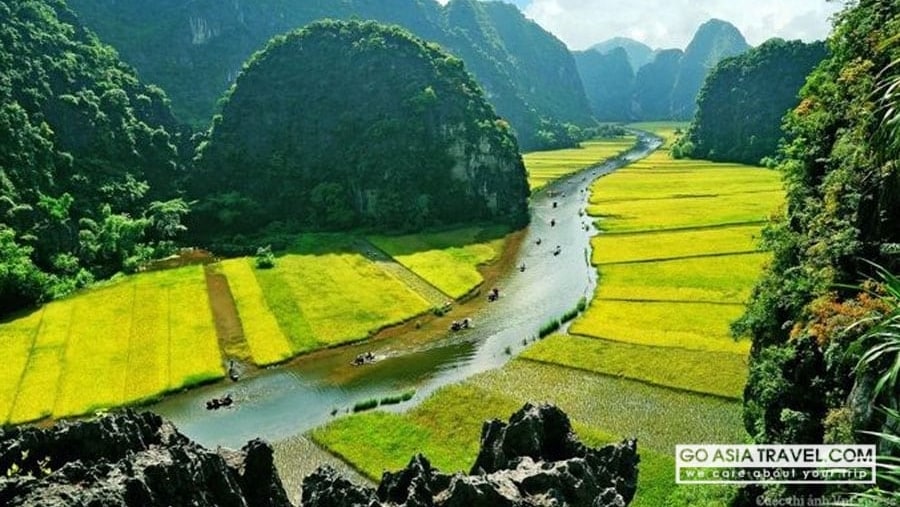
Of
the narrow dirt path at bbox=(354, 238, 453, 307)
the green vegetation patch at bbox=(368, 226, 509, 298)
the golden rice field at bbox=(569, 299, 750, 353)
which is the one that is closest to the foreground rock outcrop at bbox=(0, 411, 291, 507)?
the golden rice field at bbox=(569, 299, 750, 353)

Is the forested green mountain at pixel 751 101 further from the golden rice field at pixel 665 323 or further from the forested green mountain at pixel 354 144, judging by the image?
the golden rice field at pixel 665 323

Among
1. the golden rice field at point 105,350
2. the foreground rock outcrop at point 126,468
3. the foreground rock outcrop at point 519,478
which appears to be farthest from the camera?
the golden rice field at point 105,350

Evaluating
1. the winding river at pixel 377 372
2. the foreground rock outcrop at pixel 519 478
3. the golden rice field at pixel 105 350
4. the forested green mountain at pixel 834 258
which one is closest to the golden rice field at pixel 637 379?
the winding river at pixel 377 372

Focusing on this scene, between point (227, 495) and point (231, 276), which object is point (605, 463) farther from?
point (231, 276)

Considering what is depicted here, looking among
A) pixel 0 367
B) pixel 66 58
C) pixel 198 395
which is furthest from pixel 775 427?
pixel 66 58

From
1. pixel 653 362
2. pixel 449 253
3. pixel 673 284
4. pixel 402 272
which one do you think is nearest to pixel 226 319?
pixel 402 272

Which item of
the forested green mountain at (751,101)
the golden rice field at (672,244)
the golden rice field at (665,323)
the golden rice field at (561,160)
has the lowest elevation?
the golden rice field at (665,323)

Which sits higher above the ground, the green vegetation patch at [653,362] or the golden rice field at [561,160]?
the golden rice field at [561,160]
